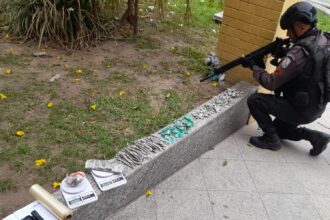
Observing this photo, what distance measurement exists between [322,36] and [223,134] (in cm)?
137

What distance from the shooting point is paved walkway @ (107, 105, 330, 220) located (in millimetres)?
3055

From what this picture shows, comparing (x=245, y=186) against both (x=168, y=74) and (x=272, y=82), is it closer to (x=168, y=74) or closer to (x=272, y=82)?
(x=272, y=82)

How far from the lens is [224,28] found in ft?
14.0

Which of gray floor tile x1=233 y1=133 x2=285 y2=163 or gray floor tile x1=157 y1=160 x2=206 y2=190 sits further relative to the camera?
gray floor tile x1=233 y1=133 x2=285 y2=163

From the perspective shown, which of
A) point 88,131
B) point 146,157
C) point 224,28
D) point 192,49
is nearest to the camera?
point 146,157

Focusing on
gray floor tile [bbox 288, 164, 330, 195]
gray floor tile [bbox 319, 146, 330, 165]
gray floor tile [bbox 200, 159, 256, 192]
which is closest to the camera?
gray floor tile [bbox 200, 159, 256, 192]

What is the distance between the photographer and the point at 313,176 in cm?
368

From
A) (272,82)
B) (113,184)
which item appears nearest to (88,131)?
(113,184)

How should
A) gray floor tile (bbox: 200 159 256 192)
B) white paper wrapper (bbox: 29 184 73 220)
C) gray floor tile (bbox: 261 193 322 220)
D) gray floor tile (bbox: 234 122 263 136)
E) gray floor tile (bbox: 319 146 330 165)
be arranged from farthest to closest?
gray floor tile (bbox: 234 122 263 136), gray floor tile (bbox: 319 146 330 165), gray floor tile (bbox: 200 159 256 192), gray floor tile (bbox: 261 193 322 220), white paper wrapper (bbox: 29 184 73 220)

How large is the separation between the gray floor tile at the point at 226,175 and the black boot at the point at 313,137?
745 mm

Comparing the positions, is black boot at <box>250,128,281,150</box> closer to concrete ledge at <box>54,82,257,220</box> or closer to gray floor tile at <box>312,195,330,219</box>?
concrete ledge at <box>54,82,257,220</box>

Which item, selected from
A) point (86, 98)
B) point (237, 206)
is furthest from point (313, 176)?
point (86, 98)

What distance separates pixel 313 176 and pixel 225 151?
2.95ft

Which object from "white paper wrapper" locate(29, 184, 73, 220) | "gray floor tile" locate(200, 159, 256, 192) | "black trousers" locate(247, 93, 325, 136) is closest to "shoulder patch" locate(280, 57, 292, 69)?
"black trousers" locate(247, 93, 325, 136)
